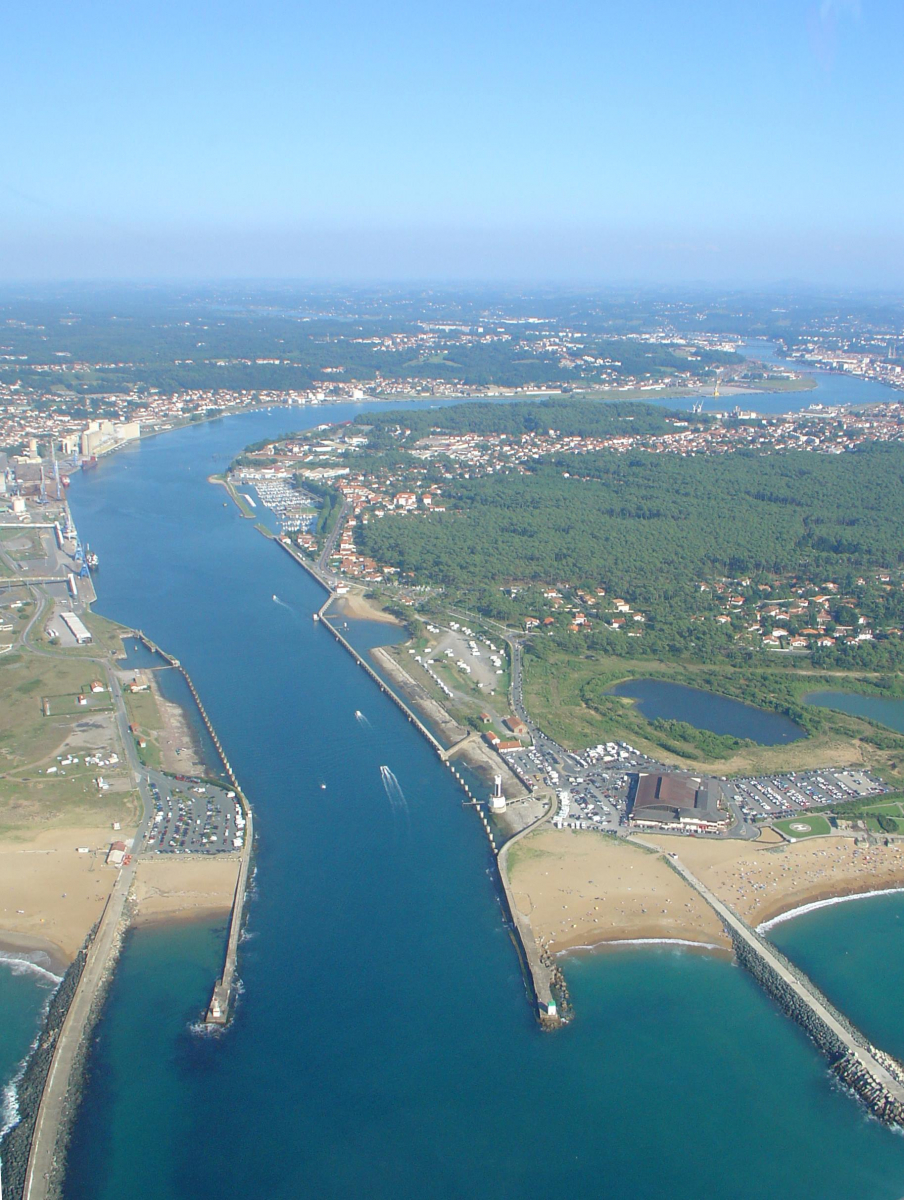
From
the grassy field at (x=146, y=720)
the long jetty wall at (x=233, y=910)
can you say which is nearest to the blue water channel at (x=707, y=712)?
the long jetty wall at (x=233, y=910)

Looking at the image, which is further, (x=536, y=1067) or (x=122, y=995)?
(x=122, y=995)

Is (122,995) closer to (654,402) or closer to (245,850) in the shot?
(245,850)

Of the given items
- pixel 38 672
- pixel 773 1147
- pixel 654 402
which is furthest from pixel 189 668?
pixel 654 402

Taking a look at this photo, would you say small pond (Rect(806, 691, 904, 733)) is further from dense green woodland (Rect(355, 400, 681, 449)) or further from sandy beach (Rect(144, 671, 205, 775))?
dense green woodland (Rect(355, 400, 681, 449))

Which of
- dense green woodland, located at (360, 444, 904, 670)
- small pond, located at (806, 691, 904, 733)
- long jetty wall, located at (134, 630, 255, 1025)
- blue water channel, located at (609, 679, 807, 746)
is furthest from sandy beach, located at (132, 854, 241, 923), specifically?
small pond, located at (806, 691, 904, 733)

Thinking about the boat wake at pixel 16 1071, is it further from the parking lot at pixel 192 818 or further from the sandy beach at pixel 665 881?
the sandy beach at pixel 665 881
